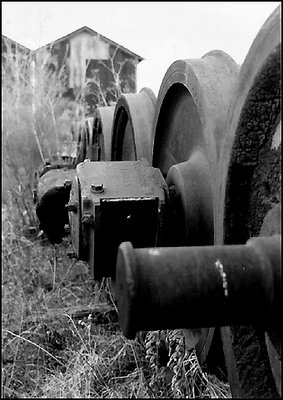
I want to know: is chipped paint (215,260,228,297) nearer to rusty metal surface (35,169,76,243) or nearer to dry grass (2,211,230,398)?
dry grass (2,211,230,398)

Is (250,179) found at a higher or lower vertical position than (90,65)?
lower

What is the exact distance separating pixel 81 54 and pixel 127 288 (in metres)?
8.50

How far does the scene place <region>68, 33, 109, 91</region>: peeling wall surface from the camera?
28.1ft

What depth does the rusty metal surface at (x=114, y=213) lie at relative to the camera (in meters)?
2.19

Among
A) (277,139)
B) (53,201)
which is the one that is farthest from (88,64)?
(277,139)

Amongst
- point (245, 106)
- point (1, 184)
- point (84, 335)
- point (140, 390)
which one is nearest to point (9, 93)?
point (1, 184)

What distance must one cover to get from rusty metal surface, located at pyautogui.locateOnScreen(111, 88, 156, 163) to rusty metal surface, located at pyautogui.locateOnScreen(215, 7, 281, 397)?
4.06 ft

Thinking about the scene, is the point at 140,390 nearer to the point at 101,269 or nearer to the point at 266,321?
the point at 101,269

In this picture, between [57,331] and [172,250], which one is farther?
[57,331]

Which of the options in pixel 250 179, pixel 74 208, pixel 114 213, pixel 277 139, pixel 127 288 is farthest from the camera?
pixel 74 208

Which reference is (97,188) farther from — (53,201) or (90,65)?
(90,65)

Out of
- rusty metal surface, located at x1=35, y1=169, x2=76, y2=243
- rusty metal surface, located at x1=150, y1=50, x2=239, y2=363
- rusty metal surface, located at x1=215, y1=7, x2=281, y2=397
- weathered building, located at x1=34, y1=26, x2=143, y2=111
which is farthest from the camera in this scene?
weathered building, located at x1=34, y1=26, x2=143, y2=111

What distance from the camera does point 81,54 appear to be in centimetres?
938

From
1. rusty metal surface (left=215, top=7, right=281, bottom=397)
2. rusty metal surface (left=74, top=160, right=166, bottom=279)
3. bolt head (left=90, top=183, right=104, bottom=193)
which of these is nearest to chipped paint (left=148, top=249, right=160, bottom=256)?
rusty metal surface (left=215, top=7, right=281, bottom=397)
